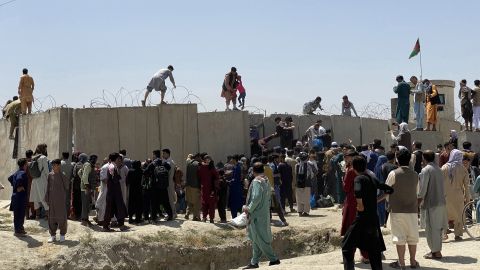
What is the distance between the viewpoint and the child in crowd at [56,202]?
533 inches

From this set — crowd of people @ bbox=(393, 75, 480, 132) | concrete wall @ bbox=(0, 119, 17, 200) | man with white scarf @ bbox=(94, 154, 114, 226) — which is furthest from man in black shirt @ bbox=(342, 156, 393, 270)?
crowd of people @ bbox=(393, 75, 480, 132)

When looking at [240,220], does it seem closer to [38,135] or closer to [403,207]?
[403,207]

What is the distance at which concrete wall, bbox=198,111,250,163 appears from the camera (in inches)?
749

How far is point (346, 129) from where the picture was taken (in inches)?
893

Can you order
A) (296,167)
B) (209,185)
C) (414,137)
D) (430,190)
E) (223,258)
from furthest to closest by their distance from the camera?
(414,137) → (296,167) → (209,185) → (223,258) → (430,190)

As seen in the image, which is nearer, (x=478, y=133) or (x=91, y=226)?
(x=91, y=226)

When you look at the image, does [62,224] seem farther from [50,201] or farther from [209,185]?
[209,185]

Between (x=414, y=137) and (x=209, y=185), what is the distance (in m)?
8.11

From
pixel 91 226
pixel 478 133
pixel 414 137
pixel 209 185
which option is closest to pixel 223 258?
pixel 209 185

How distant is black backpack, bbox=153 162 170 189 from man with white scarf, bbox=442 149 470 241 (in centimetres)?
527

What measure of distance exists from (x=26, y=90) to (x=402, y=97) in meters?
9.70

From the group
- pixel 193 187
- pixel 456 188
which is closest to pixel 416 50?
pixel 193 187

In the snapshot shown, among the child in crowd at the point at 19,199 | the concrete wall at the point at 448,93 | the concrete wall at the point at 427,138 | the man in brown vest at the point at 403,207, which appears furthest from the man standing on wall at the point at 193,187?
the concrete wall at the point at 448,93

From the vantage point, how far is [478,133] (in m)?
21.9
